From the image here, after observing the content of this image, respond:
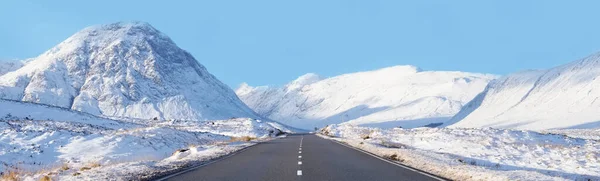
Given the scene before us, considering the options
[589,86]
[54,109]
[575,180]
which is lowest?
[575,180]

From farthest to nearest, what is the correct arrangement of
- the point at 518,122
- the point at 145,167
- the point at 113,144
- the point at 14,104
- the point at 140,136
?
1. the point at 518,122
2. the point at 14,104
3. the point at 140,136
4. the point at 113,144
5. the point at 145,167

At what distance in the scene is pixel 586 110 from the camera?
7023 inches

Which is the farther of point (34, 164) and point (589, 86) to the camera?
point (589, 86)

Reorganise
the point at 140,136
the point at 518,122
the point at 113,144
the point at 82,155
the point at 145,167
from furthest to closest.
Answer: the point at 518,122 < the point at 140,136 < the point at 113,144 < the point at 82,155 < the point at 145,167

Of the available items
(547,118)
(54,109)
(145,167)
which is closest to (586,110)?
(547,118)

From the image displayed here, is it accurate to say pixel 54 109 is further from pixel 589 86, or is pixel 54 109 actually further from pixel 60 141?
pixel 589 86

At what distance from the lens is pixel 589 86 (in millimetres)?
194875

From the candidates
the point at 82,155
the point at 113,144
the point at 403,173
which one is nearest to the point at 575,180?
the point at 403,173

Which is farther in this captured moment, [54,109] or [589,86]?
[589,86]

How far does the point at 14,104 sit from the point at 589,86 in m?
182

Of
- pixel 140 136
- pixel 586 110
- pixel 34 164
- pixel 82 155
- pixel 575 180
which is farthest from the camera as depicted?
pixel 586 110

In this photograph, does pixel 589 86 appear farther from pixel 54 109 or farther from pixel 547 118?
pixel 54 109

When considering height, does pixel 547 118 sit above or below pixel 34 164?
above

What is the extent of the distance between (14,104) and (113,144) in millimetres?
91607
